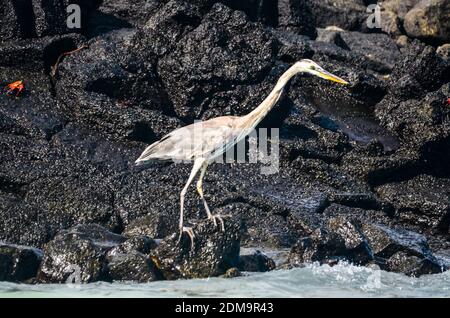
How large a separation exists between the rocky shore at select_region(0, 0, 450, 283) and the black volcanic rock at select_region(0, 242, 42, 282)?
0.02 metres

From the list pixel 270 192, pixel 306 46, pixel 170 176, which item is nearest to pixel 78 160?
pixel 170 176

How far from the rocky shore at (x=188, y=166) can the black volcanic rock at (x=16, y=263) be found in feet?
0.06

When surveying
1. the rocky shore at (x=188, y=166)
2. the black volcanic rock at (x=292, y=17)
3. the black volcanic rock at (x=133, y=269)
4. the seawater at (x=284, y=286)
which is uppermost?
the black volcanic rock at (x=292, y=17)

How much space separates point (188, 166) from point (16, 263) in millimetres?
4103

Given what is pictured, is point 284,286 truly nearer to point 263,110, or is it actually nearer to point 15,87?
point 263,110

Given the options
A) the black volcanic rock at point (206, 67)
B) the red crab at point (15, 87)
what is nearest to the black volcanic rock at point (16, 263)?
the red crab at point (15, 87)

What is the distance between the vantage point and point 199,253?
10773 mm

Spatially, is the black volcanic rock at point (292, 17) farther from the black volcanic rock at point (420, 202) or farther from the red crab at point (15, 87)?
the red crab at point (15, 87)

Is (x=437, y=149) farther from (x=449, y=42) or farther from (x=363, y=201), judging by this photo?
(x=449, y=42)

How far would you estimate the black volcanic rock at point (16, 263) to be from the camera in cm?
1068

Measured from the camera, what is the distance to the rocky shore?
37.2 ft

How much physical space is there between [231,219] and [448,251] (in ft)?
14.5
